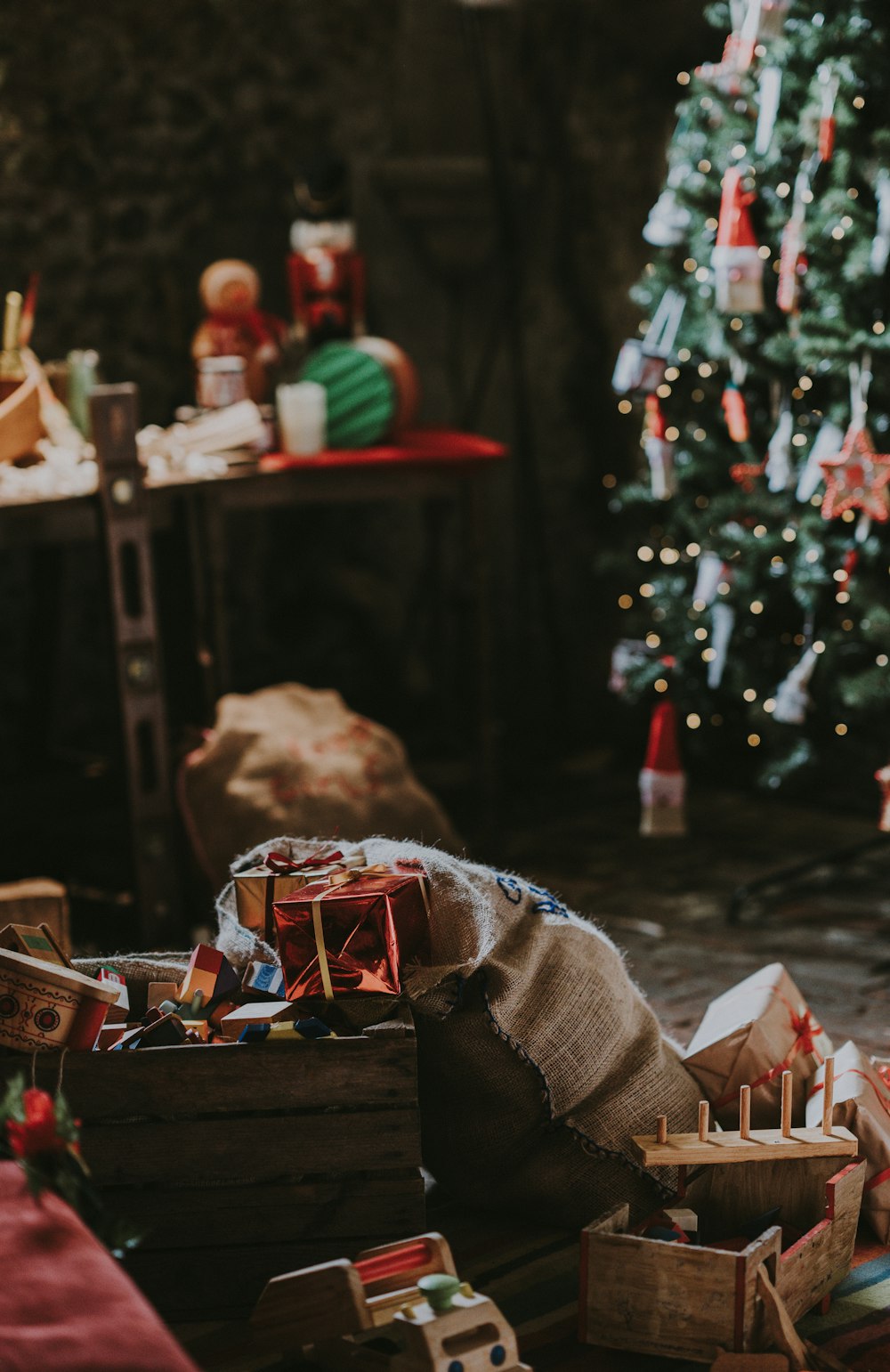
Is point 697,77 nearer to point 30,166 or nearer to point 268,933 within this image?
point 30,166

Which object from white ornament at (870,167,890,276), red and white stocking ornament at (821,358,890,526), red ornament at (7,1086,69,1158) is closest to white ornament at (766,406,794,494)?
red and white stocking ornament at (821,358,890,526)

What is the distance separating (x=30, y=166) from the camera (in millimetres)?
4723

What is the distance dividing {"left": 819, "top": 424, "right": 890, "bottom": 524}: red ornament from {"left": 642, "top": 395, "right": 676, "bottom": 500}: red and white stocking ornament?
1.84 ft

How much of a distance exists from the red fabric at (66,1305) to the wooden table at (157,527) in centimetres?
201

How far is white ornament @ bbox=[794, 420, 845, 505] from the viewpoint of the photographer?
4.01 meters

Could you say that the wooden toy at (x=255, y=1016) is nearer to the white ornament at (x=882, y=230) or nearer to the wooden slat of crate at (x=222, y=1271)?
the wooden slat of crate at (x=222, y=1271)

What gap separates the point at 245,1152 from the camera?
7.71 feet

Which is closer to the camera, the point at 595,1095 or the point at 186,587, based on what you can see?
the point at 595,1095

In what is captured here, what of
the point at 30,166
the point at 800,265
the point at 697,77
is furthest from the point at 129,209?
the point at 800,265

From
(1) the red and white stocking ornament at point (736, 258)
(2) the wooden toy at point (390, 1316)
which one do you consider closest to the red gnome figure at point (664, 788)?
(1) the red and white stocking ornament at point (736, 258)

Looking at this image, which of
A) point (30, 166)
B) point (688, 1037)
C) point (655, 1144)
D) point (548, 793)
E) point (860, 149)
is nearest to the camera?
point (655, 1144)

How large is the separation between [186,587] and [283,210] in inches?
57.5

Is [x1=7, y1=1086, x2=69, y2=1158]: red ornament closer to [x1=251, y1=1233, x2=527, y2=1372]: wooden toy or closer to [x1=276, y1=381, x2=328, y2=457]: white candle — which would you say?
[x1=251, y1=1233, x2=527, y2=1372]: wooden toy

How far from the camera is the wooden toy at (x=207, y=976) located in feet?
8.27
